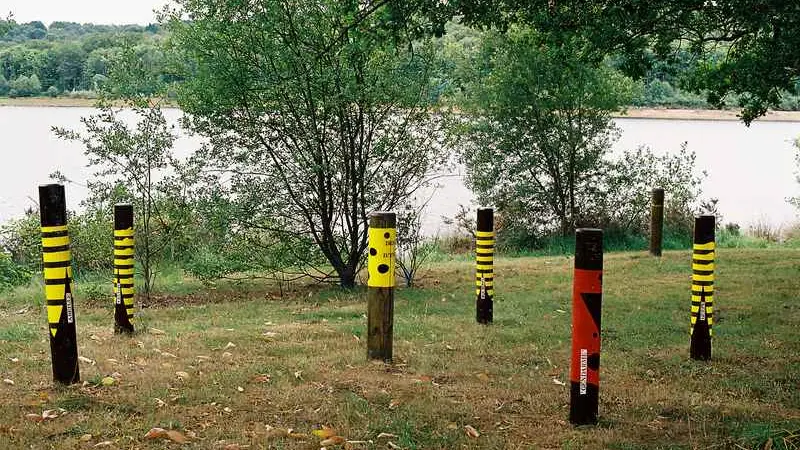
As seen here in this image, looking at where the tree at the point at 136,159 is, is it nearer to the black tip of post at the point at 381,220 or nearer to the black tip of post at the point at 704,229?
the black tip of post at the point at 381,220

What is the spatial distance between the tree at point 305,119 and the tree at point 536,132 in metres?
7.68

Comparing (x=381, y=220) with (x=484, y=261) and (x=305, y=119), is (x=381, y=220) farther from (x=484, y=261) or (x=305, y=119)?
(x=305, y=119)

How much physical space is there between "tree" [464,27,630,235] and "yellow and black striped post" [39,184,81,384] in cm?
1613

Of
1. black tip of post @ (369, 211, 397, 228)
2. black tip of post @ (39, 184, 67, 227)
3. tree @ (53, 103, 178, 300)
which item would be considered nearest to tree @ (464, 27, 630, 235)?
tree @ (53, 103, 178, 300)

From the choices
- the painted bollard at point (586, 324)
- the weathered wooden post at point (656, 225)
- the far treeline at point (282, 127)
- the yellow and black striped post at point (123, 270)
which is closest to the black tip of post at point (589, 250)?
the painted bollard at point (586, 324)

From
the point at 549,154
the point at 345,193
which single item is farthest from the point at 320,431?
the point at 549,154

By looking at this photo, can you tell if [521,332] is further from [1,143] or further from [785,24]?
[1,143]

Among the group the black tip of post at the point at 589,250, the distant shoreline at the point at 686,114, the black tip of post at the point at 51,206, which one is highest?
the distant shoreline at the point at 686,114

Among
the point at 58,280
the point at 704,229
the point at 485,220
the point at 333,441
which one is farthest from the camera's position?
the point at 485,220

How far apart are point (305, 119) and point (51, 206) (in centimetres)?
763

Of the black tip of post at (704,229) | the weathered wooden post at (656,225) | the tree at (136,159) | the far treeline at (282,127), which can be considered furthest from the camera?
the weathered wooden post at (656,225)

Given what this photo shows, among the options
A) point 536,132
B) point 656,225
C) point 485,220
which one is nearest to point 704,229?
point 485,220

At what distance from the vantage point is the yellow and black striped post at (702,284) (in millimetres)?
7945

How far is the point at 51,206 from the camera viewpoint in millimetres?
6496
